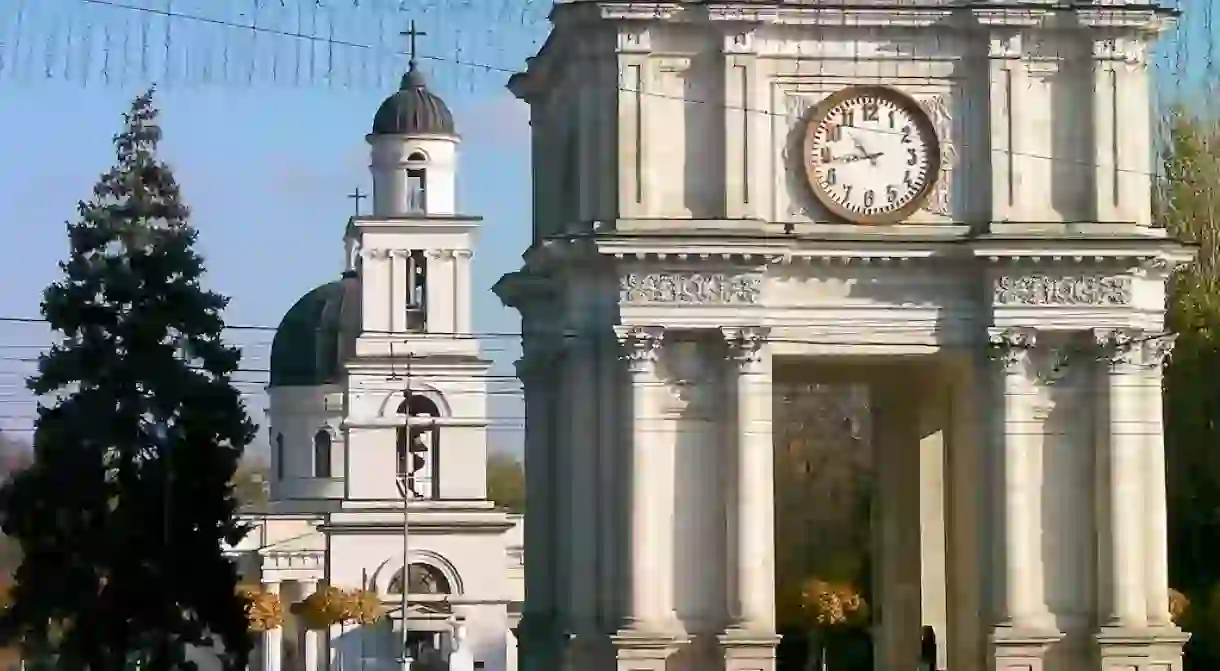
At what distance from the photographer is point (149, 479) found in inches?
2152

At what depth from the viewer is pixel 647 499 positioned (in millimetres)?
43281

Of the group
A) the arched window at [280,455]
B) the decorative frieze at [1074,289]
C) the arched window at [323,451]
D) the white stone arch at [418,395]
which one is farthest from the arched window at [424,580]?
the decorative frieze at [1074,289]

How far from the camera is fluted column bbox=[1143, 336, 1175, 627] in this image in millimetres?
44125

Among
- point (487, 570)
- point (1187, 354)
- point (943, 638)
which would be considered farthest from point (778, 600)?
point (487, 570)

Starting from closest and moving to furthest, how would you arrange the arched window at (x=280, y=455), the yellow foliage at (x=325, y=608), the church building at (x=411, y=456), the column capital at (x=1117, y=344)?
the column capital at (x=1117, y=344), the yellow foliage at (x=325, y=608), the church building at (x=411, y=456), the arched window at (x=280, y=455)

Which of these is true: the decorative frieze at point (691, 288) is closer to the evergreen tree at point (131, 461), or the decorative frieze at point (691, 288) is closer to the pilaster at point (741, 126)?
the pilaster at point (741, 126)

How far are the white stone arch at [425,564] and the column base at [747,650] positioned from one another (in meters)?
50.1

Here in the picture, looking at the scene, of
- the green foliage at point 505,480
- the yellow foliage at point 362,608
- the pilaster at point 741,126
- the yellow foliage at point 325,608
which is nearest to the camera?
the pilaster at point 741,126

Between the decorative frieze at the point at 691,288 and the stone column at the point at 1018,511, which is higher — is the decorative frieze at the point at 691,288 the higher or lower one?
the higher one

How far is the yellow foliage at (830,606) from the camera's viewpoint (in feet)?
205

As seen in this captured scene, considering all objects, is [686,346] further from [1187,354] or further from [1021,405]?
[1187,354]

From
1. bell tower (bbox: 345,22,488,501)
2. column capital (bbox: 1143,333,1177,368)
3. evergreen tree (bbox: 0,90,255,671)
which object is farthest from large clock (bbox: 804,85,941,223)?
bell tower (bbox: 345,22,488,501)

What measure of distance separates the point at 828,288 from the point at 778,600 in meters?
20.3

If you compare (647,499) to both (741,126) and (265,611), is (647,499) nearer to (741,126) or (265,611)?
(741,126)
